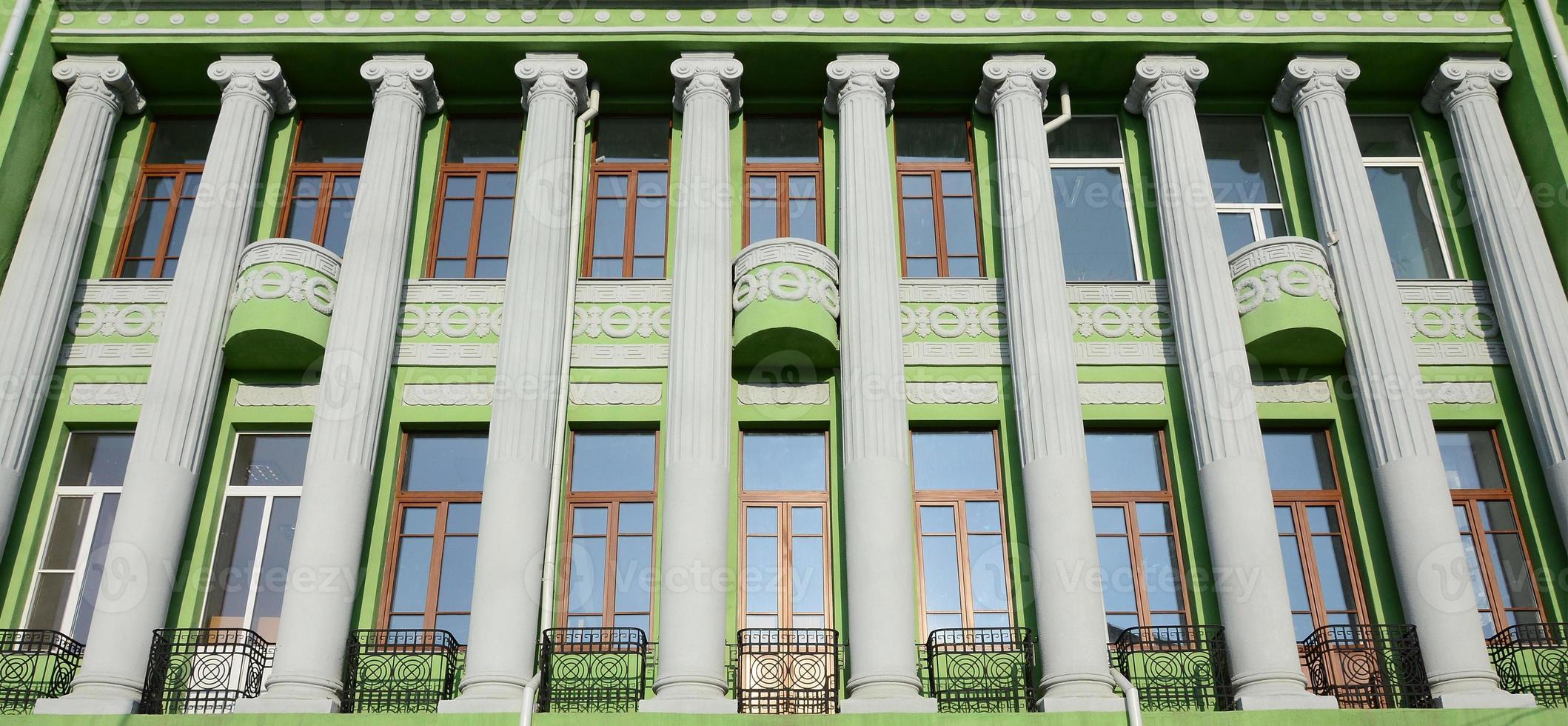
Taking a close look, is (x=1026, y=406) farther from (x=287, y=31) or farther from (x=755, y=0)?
(x=287, y=31)

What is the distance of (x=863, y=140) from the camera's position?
17.3 meters

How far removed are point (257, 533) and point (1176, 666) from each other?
10216 millimetres

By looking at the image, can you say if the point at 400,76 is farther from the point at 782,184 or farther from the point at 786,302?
the point at 786,302

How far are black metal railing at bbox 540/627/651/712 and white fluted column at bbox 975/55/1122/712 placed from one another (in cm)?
420

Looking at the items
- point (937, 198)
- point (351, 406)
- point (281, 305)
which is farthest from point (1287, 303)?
point (281, 305)

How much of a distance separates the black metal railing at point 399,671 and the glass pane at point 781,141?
7.60 m

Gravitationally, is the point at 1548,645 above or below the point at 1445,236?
below

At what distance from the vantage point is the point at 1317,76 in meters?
17.8

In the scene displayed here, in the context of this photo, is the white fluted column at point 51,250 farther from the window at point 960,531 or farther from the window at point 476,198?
the window at point 960,531

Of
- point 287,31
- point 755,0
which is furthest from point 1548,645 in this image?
point 287,31

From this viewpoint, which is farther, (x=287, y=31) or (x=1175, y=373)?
(x=287, y=31)

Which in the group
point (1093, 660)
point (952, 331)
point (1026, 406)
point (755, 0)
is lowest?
point (1093, 660)

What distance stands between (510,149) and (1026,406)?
7.85 metres

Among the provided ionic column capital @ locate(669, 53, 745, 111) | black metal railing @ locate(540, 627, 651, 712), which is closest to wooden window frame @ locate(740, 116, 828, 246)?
ionic column capital @ locate(669, 53, 745, 111)
